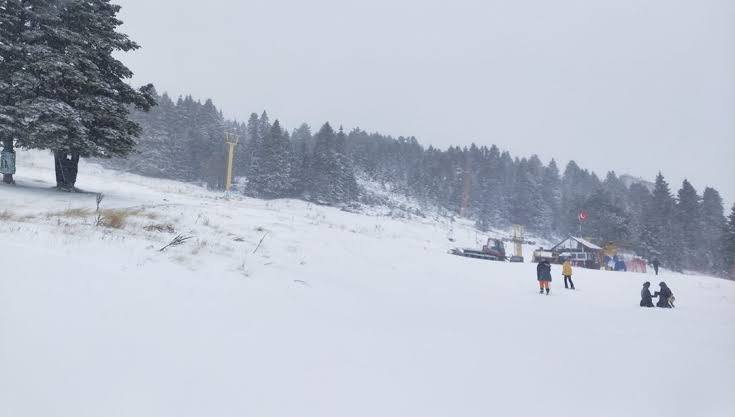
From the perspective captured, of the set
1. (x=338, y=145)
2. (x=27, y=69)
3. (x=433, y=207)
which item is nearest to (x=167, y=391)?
(x=27, y=69)

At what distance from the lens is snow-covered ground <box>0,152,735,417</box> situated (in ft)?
9.64

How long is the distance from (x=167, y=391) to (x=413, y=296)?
21.0ft

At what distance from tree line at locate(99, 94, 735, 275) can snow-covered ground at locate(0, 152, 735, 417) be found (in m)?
49.4

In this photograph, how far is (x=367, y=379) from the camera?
12.7ft

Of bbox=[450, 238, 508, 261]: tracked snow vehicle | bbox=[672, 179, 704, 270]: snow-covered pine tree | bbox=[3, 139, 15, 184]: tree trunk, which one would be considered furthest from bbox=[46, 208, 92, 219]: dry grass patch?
bbox=[672, 179, 704, 270]: snow-covered pine tree

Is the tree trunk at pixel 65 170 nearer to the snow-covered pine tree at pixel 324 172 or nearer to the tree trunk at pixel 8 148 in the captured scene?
the tree trunk at pixel 8 148

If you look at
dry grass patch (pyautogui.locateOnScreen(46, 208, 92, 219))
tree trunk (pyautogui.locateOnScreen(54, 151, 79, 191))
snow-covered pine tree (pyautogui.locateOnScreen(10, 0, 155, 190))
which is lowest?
dry grass patch (pyautogui.locateOnScreen(46, 208, 92, 219))

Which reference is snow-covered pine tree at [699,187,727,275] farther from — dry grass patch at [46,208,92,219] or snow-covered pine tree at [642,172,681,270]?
dry grass patch at [46,208,92,219]

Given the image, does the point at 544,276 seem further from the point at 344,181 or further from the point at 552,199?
the point at 552,199

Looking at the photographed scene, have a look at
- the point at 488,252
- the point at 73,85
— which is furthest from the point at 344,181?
the point at 73,85

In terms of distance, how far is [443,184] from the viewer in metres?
88.1

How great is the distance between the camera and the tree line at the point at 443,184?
5903 cm

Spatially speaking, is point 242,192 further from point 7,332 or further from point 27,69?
point 7,332

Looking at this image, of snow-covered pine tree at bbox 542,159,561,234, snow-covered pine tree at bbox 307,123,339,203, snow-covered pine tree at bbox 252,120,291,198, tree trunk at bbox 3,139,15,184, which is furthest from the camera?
snow-covered pine tree at bbox 542,159,561,234
